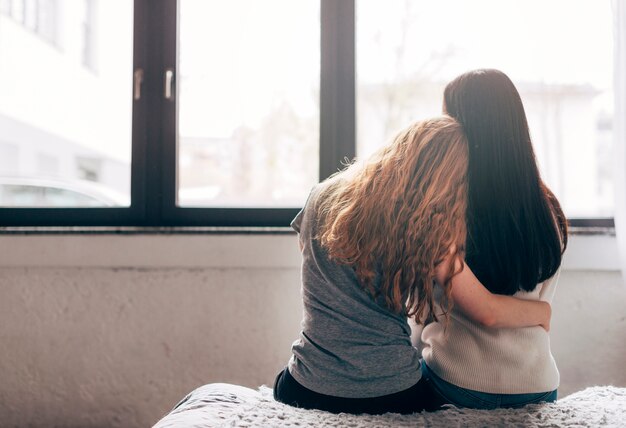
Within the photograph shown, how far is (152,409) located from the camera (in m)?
1.90

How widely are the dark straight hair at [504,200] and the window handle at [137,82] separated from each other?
116cm

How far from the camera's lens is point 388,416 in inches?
42.0

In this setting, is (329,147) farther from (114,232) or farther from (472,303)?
(472,303)

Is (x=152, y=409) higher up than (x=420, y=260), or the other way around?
(x=420, y=260)

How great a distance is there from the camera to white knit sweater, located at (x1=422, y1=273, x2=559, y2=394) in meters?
Answer: 1.20

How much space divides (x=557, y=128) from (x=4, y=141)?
6.22 feet

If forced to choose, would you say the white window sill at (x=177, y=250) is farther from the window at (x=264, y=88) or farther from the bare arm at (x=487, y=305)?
the bare arm at (x=487, y=305)

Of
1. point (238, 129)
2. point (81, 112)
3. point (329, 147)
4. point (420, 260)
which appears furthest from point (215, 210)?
point (420, 260)

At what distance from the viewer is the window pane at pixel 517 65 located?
198cm

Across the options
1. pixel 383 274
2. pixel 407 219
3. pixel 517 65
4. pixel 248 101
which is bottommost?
pixel 383 274

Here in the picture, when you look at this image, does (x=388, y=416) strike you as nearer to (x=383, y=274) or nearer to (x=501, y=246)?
(x=383, y=274)

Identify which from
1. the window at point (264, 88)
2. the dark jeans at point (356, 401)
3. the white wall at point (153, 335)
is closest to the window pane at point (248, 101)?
the window at point (264, 88)

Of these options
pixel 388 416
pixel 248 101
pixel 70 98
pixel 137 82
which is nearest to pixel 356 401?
pixel 388 416

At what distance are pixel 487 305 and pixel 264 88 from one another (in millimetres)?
1158
